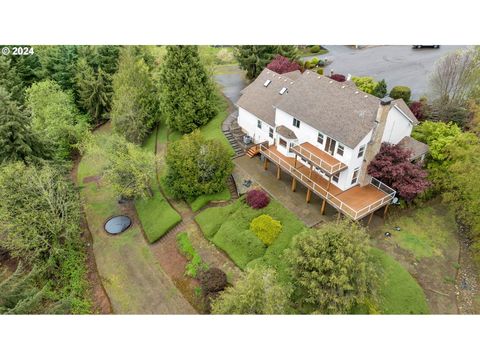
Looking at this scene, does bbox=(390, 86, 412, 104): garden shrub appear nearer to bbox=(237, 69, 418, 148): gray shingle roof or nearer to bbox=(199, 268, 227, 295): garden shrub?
bbox=(237, 69, 418, 148): gray shingle roof

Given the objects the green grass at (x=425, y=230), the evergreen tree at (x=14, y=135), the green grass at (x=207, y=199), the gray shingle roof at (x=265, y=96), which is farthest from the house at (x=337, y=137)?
the evergreen tree at (x=14, y=135)

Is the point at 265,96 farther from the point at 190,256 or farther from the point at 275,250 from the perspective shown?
the point at 190,256

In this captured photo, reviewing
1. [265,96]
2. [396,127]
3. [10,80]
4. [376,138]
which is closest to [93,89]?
[10,80]

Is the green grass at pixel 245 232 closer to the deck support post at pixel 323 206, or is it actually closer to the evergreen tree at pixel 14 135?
the deck support post at pixel 323 206

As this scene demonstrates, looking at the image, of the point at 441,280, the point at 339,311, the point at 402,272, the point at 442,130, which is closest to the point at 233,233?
the point at 339,311

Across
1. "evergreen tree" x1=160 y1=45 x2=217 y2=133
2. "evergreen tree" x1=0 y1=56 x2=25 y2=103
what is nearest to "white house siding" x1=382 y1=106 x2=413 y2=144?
"evergreen tree" x1=160 y1=45 x2=217 y2=133
